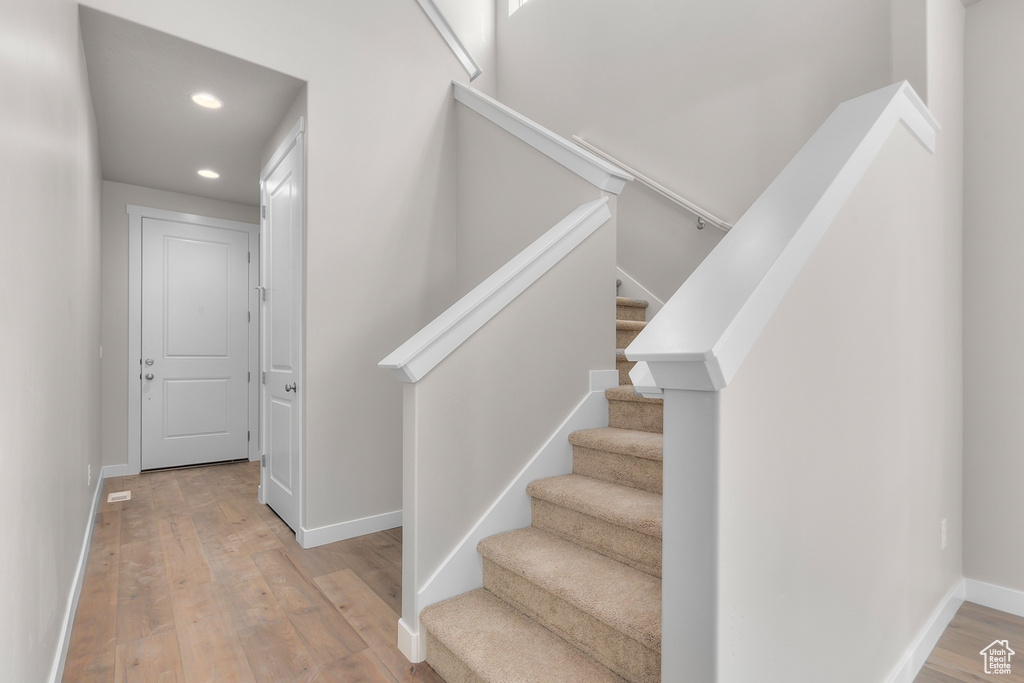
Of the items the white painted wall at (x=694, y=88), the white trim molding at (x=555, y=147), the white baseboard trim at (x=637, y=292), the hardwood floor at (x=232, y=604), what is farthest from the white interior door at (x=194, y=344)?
the white baseboard trim at (x=637, y=292)

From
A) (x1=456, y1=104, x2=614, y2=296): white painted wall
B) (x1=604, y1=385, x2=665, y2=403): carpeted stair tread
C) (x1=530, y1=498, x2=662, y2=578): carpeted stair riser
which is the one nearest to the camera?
(x1=530, y1=498, x2=662, y2=578): carpeted stair riser

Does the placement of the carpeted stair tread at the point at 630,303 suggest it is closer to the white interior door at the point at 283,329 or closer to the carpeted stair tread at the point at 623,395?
the carpeted stair tread at the point at 623,395

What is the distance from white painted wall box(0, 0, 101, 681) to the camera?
3.70 ft

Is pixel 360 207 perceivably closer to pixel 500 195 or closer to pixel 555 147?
pixel 500 195

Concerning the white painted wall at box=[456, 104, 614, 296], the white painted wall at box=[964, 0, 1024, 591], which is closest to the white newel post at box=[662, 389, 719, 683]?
the white painted wall at box=[456, 104, 614, 296]

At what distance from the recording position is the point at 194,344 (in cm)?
459

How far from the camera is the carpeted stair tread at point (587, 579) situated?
133 cm

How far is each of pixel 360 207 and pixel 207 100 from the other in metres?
1.04

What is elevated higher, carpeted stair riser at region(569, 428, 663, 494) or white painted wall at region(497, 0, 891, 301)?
white painted wall at region(497, 0, 891, 301)

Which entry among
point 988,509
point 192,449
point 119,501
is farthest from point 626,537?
point 192,449

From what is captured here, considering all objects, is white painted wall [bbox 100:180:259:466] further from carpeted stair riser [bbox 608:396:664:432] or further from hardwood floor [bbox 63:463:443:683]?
carpeted stair riser [bbox 608:396:664:432]

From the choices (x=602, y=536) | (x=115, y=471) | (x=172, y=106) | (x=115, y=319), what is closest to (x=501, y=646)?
(x=602, y=536)

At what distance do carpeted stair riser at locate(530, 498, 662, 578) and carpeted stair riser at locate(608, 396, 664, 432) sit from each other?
54 centimetres

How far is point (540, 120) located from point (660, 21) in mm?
1204
